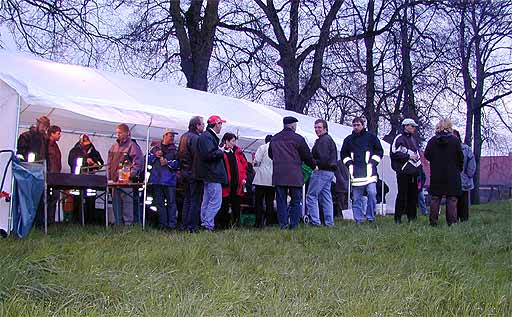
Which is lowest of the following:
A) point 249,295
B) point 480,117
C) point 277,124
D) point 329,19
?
point 249,295

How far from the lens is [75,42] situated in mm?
13461

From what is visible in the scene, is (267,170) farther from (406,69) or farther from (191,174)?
(406,69)

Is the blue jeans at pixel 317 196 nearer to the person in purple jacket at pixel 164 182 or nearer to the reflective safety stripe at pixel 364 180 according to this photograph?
the reflective safety stripe at pixel 364 180

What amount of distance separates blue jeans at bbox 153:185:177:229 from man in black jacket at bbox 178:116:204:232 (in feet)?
1.54

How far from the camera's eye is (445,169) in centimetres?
863

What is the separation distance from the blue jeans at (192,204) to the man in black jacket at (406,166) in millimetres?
2937

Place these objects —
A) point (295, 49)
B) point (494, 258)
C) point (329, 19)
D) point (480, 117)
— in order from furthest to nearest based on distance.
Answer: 1. point (480, 117)
2. point (295, 49)
3. point (329, 19)
4. point (494, 258)

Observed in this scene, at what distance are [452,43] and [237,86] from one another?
669 centimetres

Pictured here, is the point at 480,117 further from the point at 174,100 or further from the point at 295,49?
the point at 174,100

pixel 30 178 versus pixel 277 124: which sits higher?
pixel 277 124

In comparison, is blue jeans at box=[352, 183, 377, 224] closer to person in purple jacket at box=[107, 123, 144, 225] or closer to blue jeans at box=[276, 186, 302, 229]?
blue jeans at box=[276, 186, 302, 229]

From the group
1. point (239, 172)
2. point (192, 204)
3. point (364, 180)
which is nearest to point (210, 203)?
point (192, 204)

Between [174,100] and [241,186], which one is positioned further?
[174,100]

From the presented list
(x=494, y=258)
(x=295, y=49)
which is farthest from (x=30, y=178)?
(x=295, y=49)
